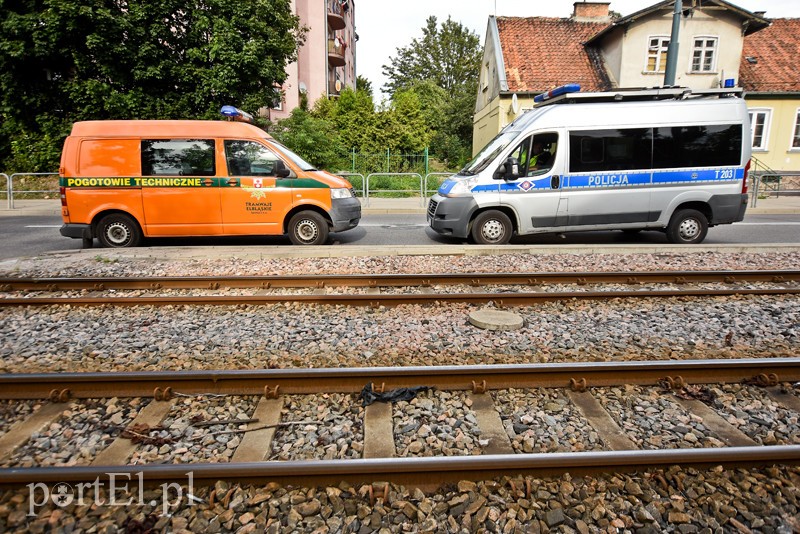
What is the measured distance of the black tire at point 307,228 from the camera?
30.5 feet

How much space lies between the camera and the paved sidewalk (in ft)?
50.0

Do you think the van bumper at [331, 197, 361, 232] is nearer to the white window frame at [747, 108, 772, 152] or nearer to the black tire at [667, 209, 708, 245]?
the black tire at [667, 209, 708, 245]

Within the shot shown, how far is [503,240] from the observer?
30.8 ft

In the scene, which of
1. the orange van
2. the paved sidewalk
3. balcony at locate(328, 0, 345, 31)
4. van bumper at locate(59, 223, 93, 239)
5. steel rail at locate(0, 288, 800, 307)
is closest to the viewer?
steel rail at locate(0, 288, 800, 307)

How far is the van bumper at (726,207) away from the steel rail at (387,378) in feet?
20.9

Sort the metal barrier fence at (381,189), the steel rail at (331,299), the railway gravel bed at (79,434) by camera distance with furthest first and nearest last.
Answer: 1. the metal barrier fence at (381,189)
2. the steel rail at (331,299)
3. the railway gravel bed at (79,434)

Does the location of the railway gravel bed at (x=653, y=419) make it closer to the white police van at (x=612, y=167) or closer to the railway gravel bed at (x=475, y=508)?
the railway gravel bed at (x=475, y=508)

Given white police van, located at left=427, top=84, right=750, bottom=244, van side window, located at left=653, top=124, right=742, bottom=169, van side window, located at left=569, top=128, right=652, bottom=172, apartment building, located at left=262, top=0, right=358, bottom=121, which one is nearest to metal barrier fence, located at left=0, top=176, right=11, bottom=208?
white police van, located at left=427, top=84, right=750, bottom=244

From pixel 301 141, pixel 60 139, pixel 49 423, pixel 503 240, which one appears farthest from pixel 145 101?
pixel 49 423

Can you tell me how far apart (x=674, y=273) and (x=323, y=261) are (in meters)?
5.49

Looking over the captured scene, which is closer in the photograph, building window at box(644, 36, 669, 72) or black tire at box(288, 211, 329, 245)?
black tire at box(288, 211, 329, 245)

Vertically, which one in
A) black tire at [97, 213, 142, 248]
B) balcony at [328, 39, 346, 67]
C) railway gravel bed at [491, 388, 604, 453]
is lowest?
railway gravel bed at [491, 388, 604, 453]

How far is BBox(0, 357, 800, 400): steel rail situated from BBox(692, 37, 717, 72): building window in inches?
1012

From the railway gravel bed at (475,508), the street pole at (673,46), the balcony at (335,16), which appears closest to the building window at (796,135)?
the street pole at (673,46)
